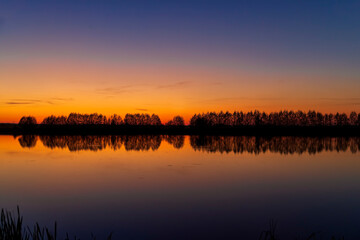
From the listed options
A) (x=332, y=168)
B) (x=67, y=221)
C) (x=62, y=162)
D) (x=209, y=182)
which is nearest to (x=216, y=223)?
(x=67, y=221)

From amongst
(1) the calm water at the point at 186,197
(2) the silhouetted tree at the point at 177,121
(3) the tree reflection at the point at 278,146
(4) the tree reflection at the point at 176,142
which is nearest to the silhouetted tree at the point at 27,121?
(2) the silhouetted tree at the point at 177,121

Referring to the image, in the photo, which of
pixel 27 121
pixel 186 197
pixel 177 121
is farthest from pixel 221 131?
pixel 186 197

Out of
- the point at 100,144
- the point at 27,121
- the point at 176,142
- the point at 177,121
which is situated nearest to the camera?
the point at 100,144

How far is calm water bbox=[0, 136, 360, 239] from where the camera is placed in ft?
34.8

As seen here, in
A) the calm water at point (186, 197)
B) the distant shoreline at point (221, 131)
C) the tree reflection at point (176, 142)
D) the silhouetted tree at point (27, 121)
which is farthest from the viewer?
the silhouetted tree at point (27, 121)

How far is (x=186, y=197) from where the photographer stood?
15.0 metres

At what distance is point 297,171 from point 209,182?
7680 mm

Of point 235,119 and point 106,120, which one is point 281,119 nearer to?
point 235,119

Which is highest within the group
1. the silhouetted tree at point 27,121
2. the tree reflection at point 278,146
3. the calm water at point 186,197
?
the silhouetted tree at point 27,121

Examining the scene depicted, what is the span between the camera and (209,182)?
60.9 ft

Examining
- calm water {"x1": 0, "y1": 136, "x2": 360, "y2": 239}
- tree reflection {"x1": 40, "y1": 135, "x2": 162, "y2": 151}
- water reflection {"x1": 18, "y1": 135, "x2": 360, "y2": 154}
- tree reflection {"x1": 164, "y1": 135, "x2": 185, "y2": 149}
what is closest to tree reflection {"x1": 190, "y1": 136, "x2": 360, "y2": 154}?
water reflection {"x1": 18, "y1": 135, "x2": 360, "y2": 154}

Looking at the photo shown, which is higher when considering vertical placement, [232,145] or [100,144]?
[100,144]

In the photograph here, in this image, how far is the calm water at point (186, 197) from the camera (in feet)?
34.8

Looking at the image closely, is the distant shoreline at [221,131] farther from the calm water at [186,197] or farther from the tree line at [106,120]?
the calm water at [186,197]
